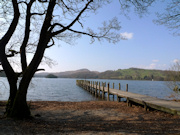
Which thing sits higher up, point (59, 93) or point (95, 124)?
point (95, 124)

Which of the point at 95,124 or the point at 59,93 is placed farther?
the point at 59,93

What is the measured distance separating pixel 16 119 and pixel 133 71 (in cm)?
19858

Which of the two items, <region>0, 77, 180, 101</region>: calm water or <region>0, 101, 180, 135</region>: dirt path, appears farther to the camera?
<region>0, 77, 180, 101</region>: calm water

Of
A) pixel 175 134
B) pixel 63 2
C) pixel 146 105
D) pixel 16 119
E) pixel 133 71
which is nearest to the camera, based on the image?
pixel 175 134

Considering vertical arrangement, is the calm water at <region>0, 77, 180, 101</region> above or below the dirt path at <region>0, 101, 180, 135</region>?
below

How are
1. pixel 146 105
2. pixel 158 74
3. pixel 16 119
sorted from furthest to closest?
1. pixel 158 74
2. pixel 146 105
3. pixel 16 119

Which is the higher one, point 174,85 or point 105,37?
point 105,37

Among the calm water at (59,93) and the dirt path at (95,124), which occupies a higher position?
the dirt path at (95,124)

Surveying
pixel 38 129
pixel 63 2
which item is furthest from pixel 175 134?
pixel 63 2

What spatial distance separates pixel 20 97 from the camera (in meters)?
6.89

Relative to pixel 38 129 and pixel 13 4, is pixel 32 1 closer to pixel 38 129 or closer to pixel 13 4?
pixel 13 4

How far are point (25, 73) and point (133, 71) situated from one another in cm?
19820

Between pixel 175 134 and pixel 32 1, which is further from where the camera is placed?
pixel 32 1

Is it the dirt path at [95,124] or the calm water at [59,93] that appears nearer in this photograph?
the dirt path at [95,124]
